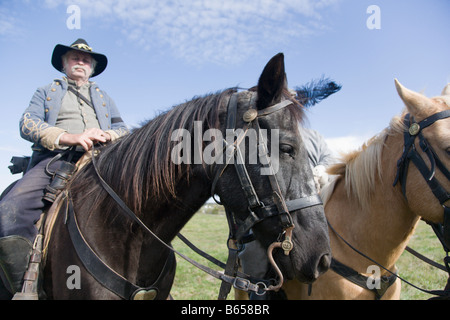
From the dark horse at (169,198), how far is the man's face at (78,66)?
1.41 metres

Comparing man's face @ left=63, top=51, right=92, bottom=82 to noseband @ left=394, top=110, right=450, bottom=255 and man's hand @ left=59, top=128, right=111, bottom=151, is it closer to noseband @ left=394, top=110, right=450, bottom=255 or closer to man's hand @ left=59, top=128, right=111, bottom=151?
man's hand @ left=59, top=128, right=111, bottom=151

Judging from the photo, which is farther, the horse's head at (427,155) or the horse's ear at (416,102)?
the horse's ear at (416,102)

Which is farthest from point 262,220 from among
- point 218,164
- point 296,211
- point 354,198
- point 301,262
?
point 354,198

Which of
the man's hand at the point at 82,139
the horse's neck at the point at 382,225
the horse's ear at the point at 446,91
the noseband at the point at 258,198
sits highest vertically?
the horse's ear at the point at 446,91

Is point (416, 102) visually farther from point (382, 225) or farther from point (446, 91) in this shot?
point (382, 225)

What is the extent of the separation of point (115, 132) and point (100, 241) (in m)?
1.15

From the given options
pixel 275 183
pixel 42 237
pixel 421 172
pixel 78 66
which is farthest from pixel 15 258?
pixel 421 172

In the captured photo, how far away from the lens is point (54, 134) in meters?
2.38

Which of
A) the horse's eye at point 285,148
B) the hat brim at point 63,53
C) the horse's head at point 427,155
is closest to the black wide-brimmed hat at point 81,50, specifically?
the hat brim at point 63,53

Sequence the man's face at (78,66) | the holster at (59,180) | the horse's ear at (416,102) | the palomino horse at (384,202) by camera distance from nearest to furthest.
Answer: the holster at (59,180), the palomino horse at (384,202), the horse's ear at (416,102), the man's face at (78,66)

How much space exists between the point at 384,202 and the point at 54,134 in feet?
9.79

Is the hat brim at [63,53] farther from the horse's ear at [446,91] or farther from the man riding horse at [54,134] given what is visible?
the horse's ear at [446,91]

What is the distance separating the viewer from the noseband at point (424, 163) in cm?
220

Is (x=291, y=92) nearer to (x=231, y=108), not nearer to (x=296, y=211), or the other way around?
(x=231, y=108)
